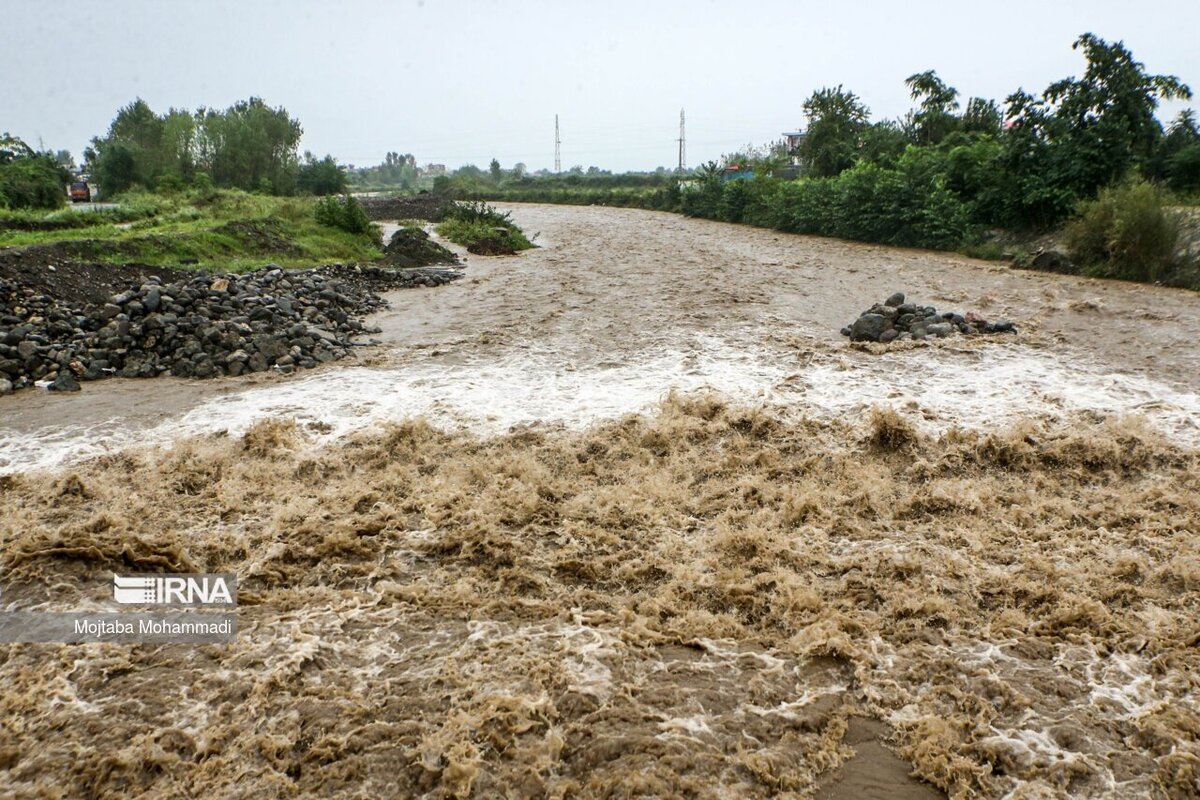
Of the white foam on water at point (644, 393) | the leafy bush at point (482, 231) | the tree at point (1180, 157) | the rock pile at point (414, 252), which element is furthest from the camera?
the leafy bush at point (482, 231)

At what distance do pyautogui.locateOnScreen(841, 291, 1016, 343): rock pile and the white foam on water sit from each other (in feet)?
2.06

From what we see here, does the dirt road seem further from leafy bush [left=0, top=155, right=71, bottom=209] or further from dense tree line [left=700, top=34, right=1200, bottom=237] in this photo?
leafy bush [left=0, top=155, right=71, bottom=209]

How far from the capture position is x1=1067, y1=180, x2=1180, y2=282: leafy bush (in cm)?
1490

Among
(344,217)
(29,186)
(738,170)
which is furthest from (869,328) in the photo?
(738,170)

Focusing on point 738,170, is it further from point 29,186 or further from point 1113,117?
point 29,186

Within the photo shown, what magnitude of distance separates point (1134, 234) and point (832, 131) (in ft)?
60.8

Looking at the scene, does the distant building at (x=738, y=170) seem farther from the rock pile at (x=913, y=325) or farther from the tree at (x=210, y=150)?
the rock pile at (x=913, y=325)

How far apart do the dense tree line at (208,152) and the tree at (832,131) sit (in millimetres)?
25298

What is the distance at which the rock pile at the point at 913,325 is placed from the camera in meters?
10.8

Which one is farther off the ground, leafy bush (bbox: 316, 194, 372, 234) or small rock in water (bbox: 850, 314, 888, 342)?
leafy bush (bbox: 316, 194, 372, 234)

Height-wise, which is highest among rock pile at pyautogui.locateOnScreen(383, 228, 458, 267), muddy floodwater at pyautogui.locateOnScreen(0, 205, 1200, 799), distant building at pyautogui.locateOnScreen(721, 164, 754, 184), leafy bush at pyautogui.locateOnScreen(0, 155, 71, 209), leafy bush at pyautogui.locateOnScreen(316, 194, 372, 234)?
distant building at pyautogui.locateOnScreen(721, 164, 754, 184)

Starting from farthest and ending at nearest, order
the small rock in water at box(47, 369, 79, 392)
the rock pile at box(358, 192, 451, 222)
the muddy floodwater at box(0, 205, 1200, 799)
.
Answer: the rock pile at box(358, 192, 451, 222), the small rock in water at box(47, 369, 79, 392), the muddy floodwater at box(0, 205, 1200, 799)

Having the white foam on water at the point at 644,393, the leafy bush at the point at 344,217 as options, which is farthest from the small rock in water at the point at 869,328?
the leafy bush at the point at 344,217

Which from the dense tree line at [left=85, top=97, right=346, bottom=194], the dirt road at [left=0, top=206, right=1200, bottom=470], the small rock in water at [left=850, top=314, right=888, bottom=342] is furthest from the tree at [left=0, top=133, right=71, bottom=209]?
the small rock in water at [left=850, top=314, right=888, bottom=342]
